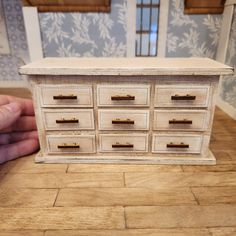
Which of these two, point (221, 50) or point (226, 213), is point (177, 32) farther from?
point (226, 213)

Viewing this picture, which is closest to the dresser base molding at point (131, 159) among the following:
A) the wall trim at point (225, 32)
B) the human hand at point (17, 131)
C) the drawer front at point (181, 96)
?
the human hand at point (17, 131)

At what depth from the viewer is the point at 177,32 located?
8.75 ft

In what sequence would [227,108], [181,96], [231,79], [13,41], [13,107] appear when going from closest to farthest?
[181,96]
[13,107]
[231,79]
[227,108]
[13,41]

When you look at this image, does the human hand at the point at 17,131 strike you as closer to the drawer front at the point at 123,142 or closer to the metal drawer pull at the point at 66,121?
the metal drawer pull at the point at 66,121

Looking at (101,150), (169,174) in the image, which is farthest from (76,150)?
(169,174)

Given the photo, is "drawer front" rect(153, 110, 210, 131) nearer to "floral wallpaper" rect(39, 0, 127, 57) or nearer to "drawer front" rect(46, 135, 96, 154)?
"drawer front" rect(46, 135, 96, 154)

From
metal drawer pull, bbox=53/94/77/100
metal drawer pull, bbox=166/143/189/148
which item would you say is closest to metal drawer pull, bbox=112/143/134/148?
metal drawer pull, bbox=166/143/189/148

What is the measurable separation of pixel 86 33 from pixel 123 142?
5.76 ft

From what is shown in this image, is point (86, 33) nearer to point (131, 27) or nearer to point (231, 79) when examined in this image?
point (131, 27)

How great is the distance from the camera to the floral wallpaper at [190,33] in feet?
8.51

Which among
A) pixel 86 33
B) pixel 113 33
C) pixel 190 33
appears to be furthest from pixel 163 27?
pixel 86 33

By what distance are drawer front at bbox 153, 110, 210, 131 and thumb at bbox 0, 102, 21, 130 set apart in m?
0.88

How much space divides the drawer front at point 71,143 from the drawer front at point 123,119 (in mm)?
132

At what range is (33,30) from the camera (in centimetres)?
268
